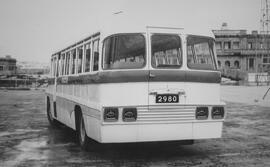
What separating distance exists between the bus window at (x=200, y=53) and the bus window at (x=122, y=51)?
1.00 meters

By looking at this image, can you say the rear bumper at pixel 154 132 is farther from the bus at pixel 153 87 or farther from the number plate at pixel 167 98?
the number plate at pixel 167 98

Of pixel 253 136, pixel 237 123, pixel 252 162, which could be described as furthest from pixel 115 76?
pixel 237 123

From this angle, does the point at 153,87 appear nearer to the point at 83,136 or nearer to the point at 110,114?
the point at 110,114

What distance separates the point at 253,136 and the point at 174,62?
4.95 m

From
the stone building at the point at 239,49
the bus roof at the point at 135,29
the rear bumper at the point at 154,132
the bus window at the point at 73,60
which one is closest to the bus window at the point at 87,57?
the bus roof at the point at 135,29

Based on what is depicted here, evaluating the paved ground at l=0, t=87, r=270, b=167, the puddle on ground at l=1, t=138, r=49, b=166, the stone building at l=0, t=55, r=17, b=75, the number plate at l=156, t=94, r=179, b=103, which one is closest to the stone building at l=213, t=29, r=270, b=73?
the stone building at l=0, t=55, r=17, b=75

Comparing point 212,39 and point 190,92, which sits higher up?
point 212,39

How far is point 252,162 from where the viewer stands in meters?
8.55

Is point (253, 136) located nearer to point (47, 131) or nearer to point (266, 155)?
point (266, 155)

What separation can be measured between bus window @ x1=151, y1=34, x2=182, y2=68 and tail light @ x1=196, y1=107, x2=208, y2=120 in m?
0.95

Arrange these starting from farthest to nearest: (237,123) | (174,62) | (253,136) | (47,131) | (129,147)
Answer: (237,123) < (47,131) < (253,136) < (129,147) < (174,62)

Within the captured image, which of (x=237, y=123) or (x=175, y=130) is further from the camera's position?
(x=237, y=123)

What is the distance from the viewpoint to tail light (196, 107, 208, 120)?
28.6ft

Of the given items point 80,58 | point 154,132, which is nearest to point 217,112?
point 154,132
